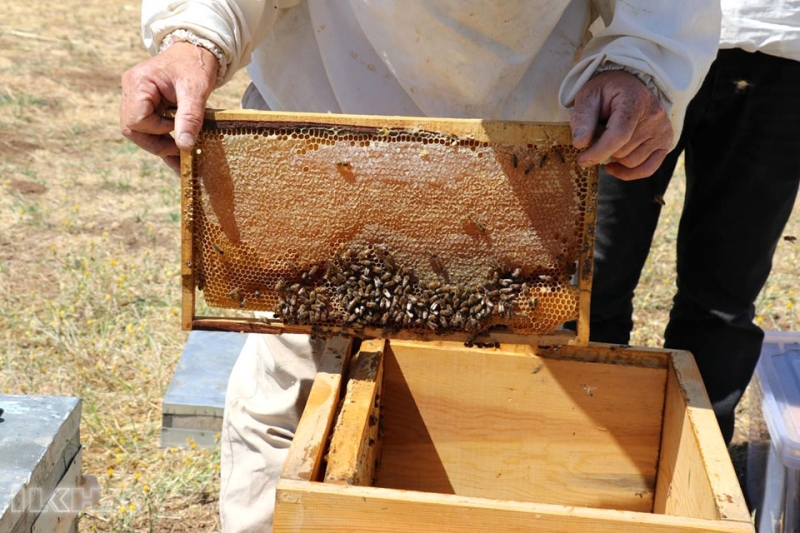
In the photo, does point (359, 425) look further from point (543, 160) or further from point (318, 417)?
point (543, 160)

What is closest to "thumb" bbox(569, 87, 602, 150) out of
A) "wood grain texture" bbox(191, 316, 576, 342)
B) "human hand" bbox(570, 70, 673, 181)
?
"human hand" bbox(570, 70, 673, 181)

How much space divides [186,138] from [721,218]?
1.95 metres

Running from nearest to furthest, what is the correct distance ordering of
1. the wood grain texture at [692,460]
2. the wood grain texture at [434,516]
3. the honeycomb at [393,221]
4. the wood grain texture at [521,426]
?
the wood grain texture at [434,516] < the wood grain texture at [692,460] < the honeycomb at [393,221] < the wood grain texture at [521,426]

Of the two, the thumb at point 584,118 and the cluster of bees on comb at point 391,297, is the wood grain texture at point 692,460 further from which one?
the thumb at point 584,118

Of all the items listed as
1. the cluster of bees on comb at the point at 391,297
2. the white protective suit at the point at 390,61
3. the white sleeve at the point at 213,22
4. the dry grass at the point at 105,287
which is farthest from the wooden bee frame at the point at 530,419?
the dry grass at the point at 105,287

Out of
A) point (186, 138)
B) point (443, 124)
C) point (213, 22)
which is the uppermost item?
point (213, 22)

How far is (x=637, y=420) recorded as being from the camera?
221cm

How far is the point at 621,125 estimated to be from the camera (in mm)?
1848

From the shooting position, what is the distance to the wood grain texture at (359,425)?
1.71 m

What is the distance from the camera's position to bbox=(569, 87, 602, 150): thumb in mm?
1825

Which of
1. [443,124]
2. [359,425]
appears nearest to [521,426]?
[359,425]

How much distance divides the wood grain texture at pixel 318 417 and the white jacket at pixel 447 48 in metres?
0.71

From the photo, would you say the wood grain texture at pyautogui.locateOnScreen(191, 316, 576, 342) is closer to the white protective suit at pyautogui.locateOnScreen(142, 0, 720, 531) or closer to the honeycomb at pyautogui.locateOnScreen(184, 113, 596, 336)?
the honeycomb at pyautogui.locateOnScreen(184, 113, 596, 336)

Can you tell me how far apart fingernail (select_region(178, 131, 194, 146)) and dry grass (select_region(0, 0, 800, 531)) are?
157cm
